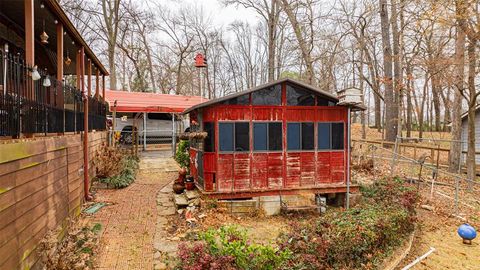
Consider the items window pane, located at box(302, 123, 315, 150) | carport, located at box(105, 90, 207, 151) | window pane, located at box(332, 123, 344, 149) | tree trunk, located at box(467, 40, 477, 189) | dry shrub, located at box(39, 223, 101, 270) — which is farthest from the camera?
carport, located at box(105, 90, 207, 151)

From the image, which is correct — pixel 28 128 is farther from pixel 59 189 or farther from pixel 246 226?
pixel 246 226

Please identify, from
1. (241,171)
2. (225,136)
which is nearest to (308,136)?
(241,171)

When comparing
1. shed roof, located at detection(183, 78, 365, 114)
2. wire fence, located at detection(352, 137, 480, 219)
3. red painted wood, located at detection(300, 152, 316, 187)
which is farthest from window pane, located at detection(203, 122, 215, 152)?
wire fence, located at detection(352, 137, 480, 219)

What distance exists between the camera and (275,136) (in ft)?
31.7

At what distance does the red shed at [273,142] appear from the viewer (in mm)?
9266

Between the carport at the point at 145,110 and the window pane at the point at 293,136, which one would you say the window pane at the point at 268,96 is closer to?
the window pane at the point at 293,136

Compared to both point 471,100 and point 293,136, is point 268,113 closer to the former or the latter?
point 293,136

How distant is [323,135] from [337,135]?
1.62ft

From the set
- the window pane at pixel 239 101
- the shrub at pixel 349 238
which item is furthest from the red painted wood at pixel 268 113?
the shrub at pixel 349 238

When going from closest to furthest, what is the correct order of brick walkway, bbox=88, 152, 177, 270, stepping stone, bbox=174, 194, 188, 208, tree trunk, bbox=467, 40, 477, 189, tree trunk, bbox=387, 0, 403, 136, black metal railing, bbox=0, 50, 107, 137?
1. black metal railing, bbox=0, 50, 107, 137
2. brick walkway, bbox=88, 152, 177, 270
3. stepping stone, bbox=174, 194, 188, 208
4. tree trunk, bbox=467, 40, 477, 189
5. tree trunk, bbox=387, 0, 403, 136

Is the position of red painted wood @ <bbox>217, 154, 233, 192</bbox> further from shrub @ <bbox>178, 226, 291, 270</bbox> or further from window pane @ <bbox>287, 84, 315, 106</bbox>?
shrub @ <bbox>178, 226, 291, 270</bbox>

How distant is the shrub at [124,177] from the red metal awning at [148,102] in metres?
4.37

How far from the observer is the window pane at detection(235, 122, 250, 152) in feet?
30.7

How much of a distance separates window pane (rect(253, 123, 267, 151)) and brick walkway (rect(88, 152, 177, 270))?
3.35 meters
